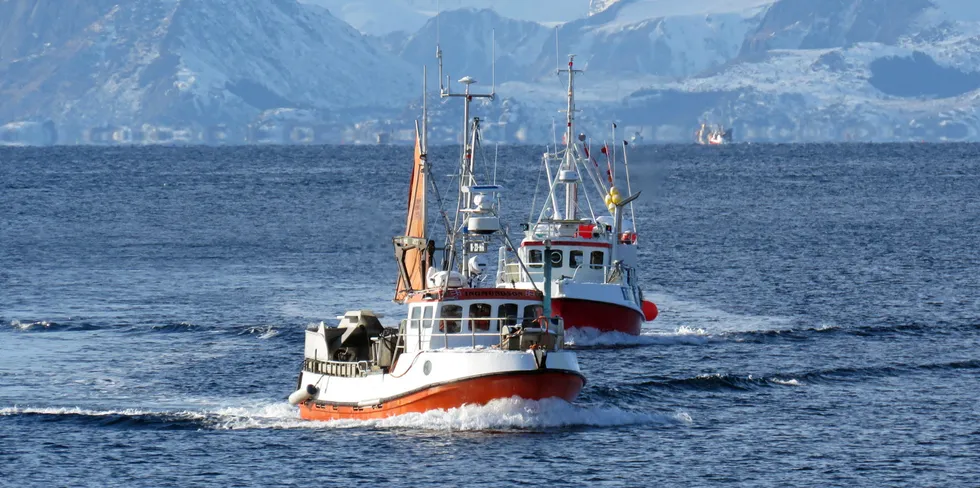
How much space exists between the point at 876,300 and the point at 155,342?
125 feet

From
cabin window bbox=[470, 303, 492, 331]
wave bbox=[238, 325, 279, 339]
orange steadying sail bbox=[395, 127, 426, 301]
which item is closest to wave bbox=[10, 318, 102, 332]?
wave bbox=[238, 325, 279, 339]

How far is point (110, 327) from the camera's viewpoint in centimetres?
8825

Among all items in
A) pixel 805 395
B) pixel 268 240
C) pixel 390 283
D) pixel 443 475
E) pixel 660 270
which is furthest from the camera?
pixel 268 240

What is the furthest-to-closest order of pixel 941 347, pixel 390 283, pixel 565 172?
1. pixel 390 283
2. pixel 565 172
3. pixel 941 347

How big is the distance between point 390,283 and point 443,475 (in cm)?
5132

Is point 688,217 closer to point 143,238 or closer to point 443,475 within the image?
point 143,238

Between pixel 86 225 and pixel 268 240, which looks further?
pixel 86 225

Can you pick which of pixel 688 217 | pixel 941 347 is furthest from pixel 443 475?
pixel 688 217

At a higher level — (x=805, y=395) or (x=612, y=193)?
(x=612, y=193)

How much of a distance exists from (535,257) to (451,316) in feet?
80.8

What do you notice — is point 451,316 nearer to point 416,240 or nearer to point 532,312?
point 532,312

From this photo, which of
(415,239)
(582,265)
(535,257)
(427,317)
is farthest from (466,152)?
(582,265)

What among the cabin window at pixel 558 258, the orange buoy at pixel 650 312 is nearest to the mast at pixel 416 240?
the cabin window at pixel 558 258

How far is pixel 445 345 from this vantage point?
60.7m
